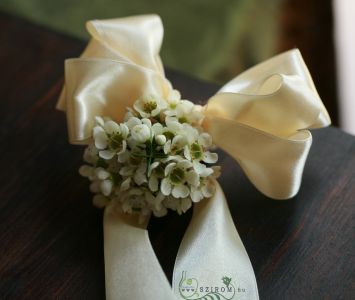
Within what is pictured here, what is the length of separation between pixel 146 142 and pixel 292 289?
→ 0.82ft

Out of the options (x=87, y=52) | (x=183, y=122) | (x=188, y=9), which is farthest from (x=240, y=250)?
(x=188, y=9)

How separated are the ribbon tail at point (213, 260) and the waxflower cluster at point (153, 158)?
0.03 m

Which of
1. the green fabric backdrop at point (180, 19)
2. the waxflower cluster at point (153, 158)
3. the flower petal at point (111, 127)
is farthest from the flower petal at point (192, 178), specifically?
the green fabric backdrop at point (180, 19)

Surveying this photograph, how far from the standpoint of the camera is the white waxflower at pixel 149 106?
70 cm

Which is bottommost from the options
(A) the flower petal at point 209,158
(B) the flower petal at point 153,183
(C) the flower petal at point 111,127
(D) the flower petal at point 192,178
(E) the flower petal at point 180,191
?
(E) the flower petal at point 180,191

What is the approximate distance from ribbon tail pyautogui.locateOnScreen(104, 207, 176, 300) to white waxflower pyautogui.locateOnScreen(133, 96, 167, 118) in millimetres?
135

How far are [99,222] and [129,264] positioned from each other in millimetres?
95

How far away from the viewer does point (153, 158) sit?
672 millimetres

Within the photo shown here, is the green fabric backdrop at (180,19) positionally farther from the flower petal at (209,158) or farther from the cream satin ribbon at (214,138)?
the flower petal at (209,158)

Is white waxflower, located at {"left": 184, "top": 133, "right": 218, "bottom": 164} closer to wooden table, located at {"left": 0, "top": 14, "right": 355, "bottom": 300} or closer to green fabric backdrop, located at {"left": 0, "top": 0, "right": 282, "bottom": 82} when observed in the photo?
wooden table, located at {"left": 0, "top": 14, "right": 355, "bottom": 300}

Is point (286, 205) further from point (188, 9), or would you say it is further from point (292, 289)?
point (188, 9)

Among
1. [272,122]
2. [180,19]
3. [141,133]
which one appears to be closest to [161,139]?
[141,133]

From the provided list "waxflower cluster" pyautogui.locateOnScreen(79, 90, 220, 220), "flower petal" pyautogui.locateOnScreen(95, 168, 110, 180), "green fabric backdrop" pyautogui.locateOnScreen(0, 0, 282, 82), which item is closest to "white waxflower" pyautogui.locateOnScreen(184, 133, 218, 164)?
"waxflower cluster" pyautogui.locateOnScreen(79, 90, 220, 220)

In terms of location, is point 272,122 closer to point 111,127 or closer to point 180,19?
point 111,127
